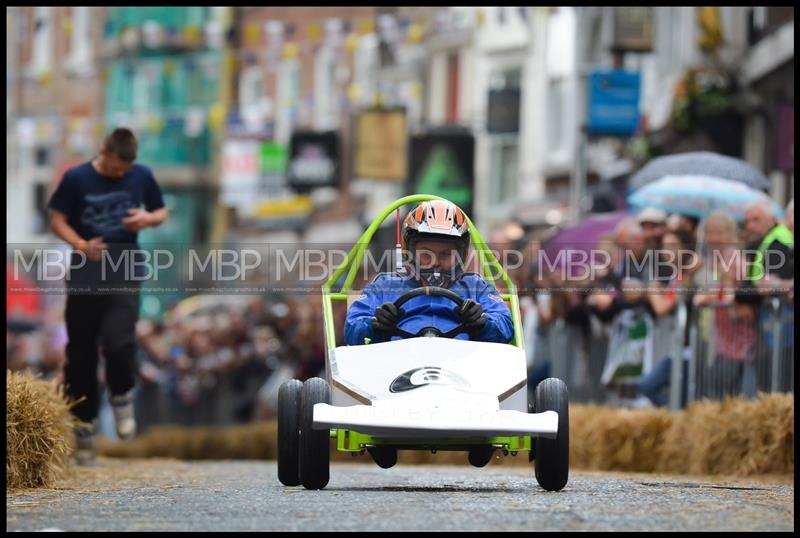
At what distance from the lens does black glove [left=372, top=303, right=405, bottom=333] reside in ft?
33.5

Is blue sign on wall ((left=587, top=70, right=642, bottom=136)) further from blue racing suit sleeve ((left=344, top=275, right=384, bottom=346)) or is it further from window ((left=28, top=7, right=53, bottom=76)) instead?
window ((left=28, top=7, right=53, bottom=76))

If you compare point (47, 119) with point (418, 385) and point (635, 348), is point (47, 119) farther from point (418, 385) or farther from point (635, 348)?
point (418, 385)

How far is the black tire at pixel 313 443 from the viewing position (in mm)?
9562

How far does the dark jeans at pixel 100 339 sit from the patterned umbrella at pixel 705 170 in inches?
229

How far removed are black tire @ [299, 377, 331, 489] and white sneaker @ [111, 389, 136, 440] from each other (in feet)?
12.5

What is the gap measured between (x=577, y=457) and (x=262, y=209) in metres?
38.2

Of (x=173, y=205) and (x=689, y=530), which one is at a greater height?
(x=173, y=205)

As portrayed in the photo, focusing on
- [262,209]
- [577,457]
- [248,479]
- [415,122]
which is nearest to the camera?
[248,479]

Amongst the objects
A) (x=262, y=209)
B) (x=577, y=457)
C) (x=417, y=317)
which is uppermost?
(x=262, y=209)

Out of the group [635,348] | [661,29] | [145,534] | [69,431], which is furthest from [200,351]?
[145,534]

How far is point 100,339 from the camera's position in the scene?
13.1 m

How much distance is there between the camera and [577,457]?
48.8ft

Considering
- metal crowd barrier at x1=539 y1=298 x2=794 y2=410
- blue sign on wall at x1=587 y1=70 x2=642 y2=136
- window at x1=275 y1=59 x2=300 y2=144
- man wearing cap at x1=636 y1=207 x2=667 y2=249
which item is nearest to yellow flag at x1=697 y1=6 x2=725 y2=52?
blue sign on wall at x1=587 y1=70 x2=642 y2=136

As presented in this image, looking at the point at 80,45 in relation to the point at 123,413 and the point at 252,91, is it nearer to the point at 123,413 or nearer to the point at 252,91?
the point at 252,91
